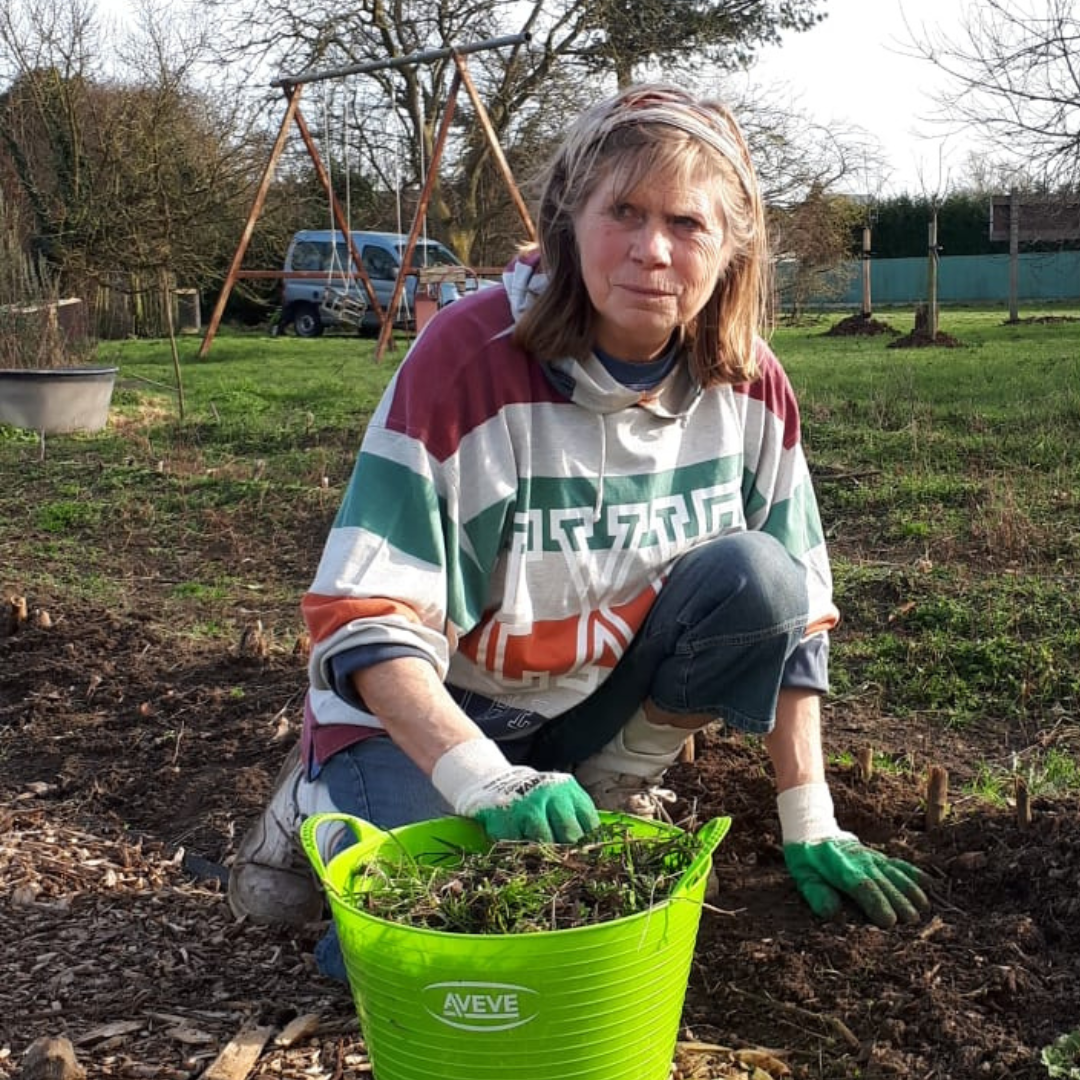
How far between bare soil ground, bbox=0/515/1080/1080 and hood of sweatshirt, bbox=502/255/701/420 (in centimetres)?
72

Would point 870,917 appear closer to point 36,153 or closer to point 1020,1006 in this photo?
point 1020,1006

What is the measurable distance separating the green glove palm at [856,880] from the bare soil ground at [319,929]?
1.5 inches

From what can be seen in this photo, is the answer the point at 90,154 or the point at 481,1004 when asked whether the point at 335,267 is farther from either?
the point at 481,1004

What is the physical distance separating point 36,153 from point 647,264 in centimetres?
1308

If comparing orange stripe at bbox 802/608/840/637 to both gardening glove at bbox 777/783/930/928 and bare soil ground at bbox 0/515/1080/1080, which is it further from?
bare soil ground at bbox 0/515/1080/1080

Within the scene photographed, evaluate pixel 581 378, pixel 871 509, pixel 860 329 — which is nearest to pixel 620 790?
pixel 581 378

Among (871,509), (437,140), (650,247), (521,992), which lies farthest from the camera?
(437,140)

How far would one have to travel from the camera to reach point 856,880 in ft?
7.23

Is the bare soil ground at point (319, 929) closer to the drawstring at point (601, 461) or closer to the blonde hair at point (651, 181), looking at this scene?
the drawstring at point (601, 461)

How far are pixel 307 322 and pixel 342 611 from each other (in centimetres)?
1980

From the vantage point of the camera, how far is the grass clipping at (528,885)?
155 centimetres

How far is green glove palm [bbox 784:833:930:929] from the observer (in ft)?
7.16

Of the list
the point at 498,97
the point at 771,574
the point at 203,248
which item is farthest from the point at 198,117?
the point at 771,574

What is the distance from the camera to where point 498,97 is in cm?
1956
